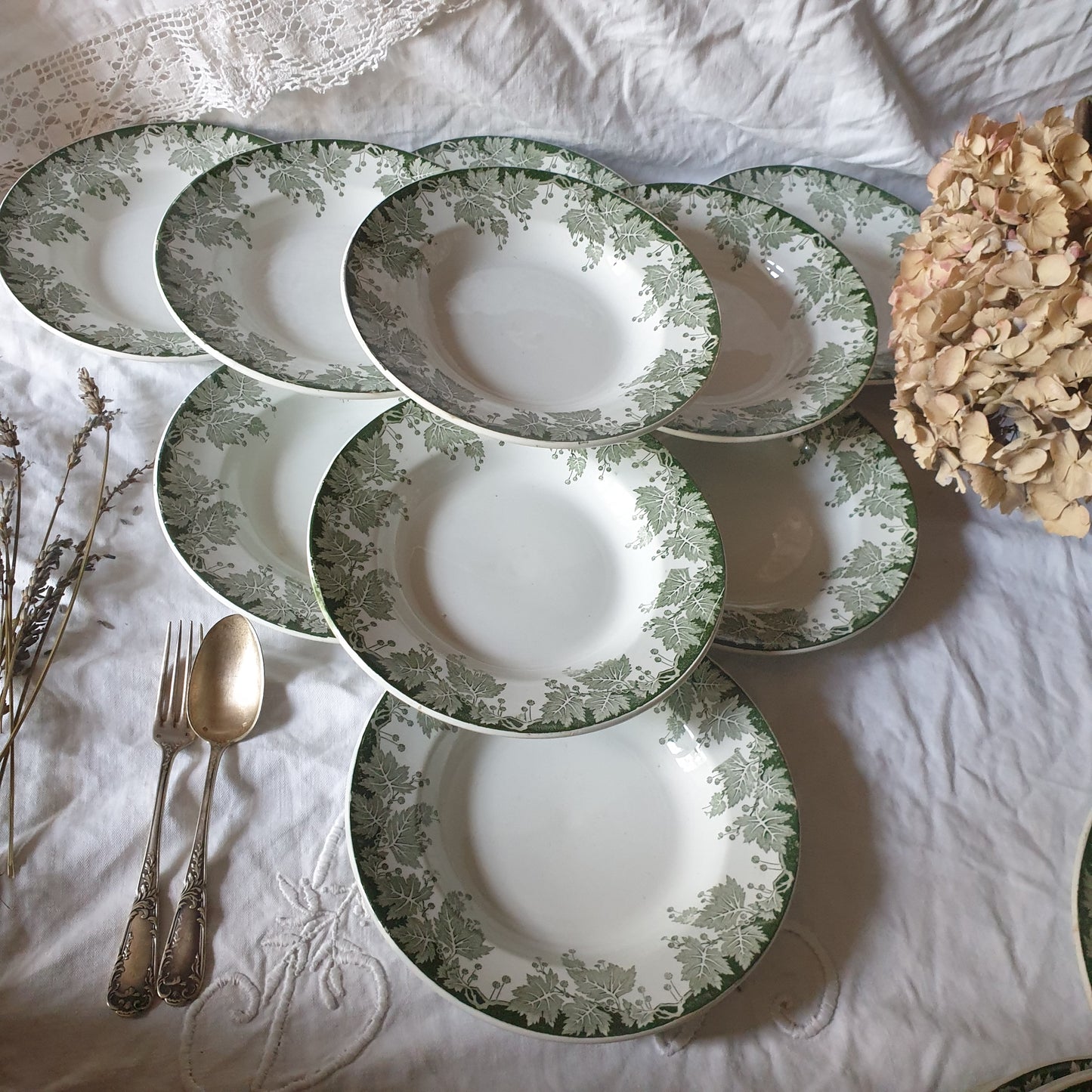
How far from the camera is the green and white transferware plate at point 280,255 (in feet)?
2.18

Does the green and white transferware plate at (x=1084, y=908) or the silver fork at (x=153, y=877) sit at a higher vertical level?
the silver fork at (x=153, y=877)

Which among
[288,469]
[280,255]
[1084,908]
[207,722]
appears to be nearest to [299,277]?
[280,255]

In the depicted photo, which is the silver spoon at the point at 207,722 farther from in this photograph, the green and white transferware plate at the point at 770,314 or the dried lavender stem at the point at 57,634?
the green and white transferware plate at the point at 770,314

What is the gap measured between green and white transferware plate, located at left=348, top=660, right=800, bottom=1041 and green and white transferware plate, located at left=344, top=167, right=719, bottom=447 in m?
0.23

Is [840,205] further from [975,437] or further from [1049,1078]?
[1049,1078]

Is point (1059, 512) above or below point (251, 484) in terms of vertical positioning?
below

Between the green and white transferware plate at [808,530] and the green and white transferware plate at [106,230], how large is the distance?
0.52 meters

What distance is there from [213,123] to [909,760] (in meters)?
0.91

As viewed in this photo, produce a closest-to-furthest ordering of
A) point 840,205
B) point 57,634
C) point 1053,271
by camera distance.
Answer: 1. point 1053,271
2. point 57,634
3. point 840,205

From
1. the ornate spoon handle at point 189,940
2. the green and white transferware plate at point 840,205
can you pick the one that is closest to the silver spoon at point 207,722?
the ornate spoon handle at point 189,940

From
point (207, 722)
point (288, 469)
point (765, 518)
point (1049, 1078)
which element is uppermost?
point (288, 469)

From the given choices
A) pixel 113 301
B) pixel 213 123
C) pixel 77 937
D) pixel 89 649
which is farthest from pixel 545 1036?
pixel 213 123

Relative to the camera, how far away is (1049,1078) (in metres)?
0.52

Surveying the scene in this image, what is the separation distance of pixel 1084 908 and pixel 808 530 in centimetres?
36
